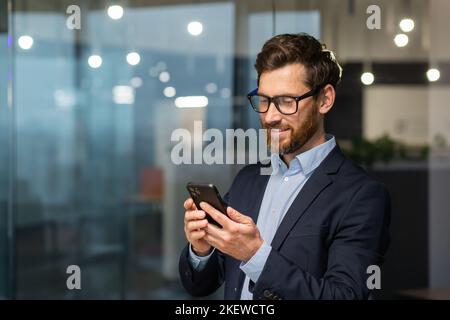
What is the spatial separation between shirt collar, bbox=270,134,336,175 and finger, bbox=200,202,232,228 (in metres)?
0.28

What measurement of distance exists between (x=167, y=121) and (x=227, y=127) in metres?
0.42

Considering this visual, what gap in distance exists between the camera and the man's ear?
4.79 ft

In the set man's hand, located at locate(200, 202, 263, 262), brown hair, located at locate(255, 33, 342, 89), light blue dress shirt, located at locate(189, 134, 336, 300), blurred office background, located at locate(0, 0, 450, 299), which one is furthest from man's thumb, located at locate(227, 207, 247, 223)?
blurred office background, located at locate(0, 0, 450, 299)

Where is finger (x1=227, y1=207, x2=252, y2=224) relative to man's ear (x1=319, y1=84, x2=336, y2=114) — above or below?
below

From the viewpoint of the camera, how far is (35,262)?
13.7 ft

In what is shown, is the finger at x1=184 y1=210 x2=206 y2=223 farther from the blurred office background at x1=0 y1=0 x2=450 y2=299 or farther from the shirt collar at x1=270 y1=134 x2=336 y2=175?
the blurred office background at x1=0 y1=0 x2=450 y2=299

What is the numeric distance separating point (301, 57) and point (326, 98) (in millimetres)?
121

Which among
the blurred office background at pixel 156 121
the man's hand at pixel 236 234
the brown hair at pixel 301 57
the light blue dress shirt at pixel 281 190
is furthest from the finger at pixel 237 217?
the blurred office background at pixel 156 121

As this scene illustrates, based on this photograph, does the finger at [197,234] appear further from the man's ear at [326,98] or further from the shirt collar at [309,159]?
the man's ear at [326,98]

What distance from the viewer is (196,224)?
4.34 ft

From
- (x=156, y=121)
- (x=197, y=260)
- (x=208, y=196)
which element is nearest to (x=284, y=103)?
(x=208, y=196)

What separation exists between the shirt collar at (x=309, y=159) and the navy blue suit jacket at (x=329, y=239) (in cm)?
2

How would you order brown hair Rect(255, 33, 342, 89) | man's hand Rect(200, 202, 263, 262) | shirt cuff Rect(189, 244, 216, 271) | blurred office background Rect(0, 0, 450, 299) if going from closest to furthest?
1. man's hand Rect(200, 202, 263, 262)
2. brown hair Rect(255, 33, 342, 89)
3. shirt cuff Rect(189, 244, 216, 271)
4. blurred office background Rect(0, 0, 450, 299)
